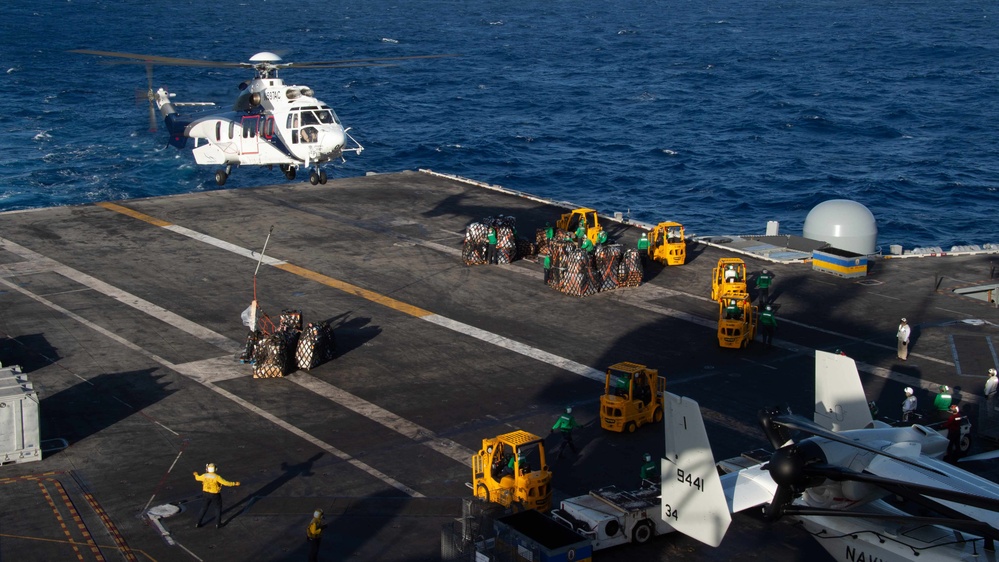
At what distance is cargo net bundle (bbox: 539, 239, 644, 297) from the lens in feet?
140

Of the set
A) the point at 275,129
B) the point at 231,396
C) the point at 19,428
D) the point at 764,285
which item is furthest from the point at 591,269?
the point at 19,428

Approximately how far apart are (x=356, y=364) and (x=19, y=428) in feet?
36.7

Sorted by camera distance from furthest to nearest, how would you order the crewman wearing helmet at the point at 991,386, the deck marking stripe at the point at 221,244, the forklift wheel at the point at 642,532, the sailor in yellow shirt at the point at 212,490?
the deck marking stripe at the point at 221,244 → the crewman wearing helmet at the point at 991,386 → the sailor in yellow shirt at the point at 212,490 → the forklift wheel at the point at 642,532

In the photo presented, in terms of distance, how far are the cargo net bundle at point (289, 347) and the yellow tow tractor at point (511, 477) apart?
11032 mm

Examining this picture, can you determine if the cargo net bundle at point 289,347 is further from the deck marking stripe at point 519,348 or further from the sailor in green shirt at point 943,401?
the sailor in green shirt at point 943,401

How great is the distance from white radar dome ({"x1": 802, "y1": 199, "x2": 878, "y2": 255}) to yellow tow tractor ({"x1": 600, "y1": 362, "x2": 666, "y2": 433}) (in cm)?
2202

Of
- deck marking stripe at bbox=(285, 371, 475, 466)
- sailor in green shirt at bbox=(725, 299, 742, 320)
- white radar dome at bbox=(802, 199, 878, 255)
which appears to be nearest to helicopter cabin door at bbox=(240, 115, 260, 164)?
deck marking stripe at bbox=(285, 371, 475, 466)

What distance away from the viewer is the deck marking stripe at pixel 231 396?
88.8 ft

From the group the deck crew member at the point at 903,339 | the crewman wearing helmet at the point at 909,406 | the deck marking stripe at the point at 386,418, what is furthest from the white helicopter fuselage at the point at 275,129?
the crewman wearing helmet at the point at 909,406

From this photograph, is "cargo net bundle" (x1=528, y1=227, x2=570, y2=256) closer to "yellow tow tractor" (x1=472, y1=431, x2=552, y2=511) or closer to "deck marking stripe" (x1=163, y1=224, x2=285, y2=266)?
"deck marking stripe" (x1=163, y1=224, x2=285, y2=266)

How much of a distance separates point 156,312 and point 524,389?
15.9 m

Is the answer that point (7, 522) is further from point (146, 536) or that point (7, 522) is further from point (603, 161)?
point (603, 161)

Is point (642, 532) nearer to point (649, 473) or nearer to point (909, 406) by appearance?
point (649, 473)

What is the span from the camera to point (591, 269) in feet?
141
